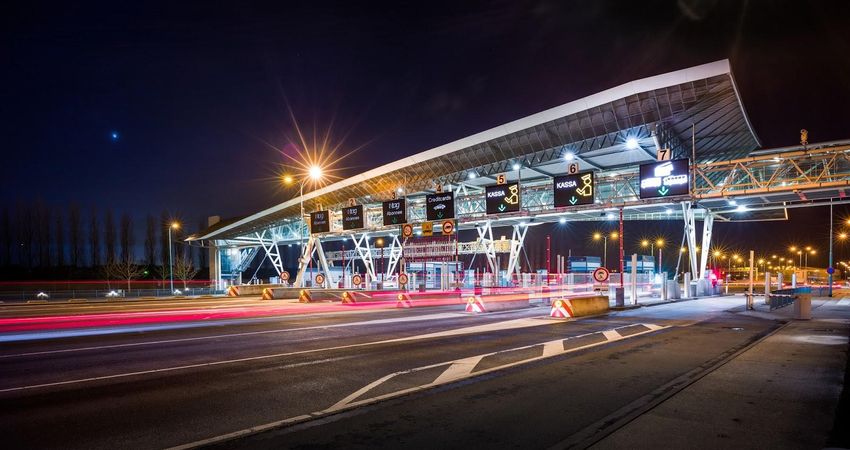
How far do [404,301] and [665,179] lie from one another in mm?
14618

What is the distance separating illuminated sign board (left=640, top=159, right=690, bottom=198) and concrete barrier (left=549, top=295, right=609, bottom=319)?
5.66 m

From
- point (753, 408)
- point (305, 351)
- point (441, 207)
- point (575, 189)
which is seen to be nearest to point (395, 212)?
point (441, 207)

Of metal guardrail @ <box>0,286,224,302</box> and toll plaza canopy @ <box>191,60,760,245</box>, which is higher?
toll plaza canopy @ <box>191,60,760,245</box>

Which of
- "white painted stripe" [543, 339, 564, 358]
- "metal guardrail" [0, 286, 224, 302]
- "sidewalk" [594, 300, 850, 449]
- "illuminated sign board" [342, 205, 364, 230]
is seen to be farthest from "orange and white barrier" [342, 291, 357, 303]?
"metal guardrail" [0, 286, 224, 302]

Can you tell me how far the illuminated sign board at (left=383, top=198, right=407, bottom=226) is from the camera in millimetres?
34469

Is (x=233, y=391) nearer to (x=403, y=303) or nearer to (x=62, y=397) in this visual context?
(x=62, y=397)

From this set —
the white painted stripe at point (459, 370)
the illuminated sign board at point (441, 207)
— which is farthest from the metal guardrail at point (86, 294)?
the white painted stripe at point (459, 370)

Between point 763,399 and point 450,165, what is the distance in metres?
29.4

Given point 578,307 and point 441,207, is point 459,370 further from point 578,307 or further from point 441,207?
point 441,207

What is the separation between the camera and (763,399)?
23.8ft

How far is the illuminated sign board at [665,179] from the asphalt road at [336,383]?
27.3 feet

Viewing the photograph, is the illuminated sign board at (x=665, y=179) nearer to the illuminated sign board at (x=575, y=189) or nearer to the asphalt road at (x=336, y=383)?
the illuminated sign board at (x=575, y=189)

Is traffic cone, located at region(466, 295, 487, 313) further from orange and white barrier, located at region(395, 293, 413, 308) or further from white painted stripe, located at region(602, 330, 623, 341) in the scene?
white painted stripe, located at region(602, 330, 623, 341)

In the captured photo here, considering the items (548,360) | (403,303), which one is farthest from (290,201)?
(548,360)
